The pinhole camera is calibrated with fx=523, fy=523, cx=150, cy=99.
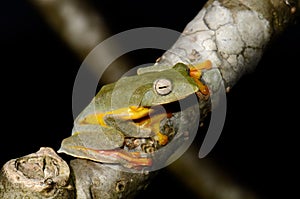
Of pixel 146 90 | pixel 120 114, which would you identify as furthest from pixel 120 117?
pixel 146 90

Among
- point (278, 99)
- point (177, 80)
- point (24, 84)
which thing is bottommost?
point (278, 99)

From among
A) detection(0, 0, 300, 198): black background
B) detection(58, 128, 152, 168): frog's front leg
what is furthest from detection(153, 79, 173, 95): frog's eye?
detection(0, 0, 300, 198): black background

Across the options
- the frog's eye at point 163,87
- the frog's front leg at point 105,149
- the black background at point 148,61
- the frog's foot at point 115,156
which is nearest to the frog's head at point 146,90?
the frog's eye at point 163,87

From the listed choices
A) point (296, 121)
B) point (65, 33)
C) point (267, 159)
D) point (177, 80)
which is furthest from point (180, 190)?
point (177, 80)

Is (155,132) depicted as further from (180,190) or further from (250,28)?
(180,190)

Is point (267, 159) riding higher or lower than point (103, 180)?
lower

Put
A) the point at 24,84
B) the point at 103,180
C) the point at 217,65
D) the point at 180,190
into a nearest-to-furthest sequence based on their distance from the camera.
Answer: the point at 103,180 → the point at 217,65 → the point at 180,190 → the point at 24,84

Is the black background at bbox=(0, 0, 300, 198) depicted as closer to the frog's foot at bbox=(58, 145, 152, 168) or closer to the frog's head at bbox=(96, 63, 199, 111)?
the frog's head at bbox=(96, 63, 199, 111)
